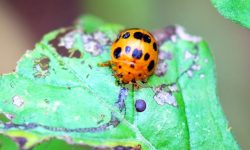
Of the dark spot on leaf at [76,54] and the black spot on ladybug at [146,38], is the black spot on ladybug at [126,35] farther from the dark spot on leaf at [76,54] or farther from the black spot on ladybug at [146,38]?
the dark spot on leaf at [76,54]

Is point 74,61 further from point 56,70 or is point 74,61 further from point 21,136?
point 21,136

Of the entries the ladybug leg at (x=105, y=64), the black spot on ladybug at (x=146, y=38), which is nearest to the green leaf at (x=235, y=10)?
the black spot on ladybug at (x=146, y=38)

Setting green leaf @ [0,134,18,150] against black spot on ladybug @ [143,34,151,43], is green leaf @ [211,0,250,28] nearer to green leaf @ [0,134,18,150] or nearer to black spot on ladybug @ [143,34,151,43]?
black spot on ladybug @ [143,34,151,43]

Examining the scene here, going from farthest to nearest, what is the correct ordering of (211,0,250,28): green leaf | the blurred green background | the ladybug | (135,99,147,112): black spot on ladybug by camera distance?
the blurred green background, the ladybug, (135,99,147,112): black spot on ladybug, (211,0,250,28): green leaf

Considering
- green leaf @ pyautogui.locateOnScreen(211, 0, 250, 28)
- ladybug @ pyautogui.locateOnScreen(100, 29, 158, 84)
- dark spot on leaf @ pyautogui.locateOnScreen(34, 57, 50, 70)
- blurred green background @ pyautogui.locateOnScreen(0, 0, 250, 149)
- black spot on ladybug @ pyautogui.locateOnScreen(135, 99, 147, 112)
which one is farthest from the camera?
blurred green background @ pyautogui.locateOnScreen(0, 0, 250, 149)

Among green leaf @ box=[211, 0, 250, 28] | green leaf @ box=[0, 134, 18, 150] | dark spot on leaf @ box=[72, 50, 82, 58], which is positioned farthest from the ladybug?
green leaf @ box=[0, 134, 18, 150]

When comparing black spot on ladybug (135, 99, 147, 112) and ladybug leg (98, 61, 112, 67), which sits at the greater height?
ladybug leg (98, 61, 112, 67)
